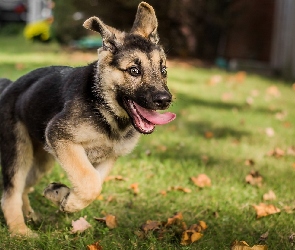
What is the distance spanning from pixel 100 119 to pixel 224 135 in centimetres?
405

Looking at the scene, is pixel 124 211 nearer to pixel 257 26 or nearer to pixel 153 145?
pixel 153 145

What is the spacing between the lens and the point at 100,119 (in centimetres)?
388

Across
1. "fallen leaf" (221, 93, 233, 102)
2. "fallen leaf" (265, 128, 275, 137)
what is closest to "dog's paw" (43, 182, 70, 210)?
"fallen leaf" (265, 128, 275, 137)

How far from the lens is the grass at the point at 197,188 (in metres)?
3.98

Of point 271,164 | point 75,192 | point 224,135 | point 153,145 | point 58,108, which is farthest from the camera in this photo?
point 224,135

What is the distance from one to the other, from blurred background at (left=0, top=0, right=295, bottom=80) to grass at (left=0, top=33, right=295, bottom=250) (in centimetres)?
612

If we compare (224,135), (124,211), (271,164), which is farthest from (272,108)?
(124,211)

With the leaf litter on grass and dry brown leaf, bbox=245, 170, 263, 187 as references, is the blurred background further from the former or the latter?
the leaf litter on grass

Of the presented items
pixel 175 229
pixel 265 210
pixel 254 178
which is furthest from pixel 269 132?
pixel 175 229

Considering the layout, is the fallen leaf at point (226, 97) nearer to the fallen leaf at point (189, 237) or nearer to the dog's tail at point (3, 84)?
the dog's tail at point (3, 84)

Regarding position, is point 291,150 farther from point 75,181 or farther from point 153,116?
point 75,181

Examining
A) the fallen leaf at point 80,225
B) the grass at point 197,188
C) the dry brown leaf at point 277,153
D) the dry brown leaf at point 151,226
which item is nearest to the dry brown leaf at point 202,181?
the grass at point 197,188

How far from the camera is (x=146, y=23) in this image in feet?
13.9

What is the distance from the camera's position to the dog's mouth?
376 cm
